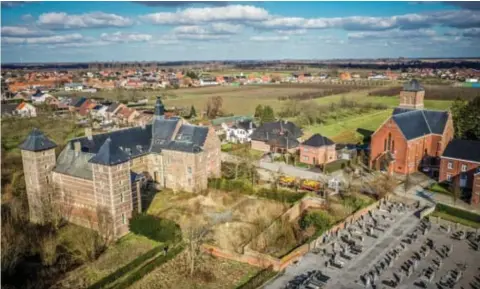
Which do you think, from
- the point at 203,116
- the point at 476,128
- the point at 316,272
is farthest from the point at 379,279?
the point at 203,116

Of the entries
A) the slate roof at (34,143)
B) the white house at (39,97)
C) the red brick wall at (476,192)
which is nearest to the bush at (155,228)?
the slate roof at (34,143)

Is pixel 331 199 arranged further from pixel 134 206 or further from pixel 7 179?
pixel 7 179

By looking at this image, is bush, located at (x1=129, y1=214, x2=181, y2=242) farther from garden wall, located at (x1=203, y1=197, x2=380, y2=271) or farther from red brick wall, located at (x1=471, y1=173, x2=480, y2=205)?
red brick wall, located at (x1=471, y1=173, x2=480, y2=205)

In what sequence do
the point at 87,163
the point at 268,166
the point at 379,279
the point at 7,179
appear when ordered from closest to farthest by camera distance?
the point at 379,279 < the point at 87,163 < the point at 7,179 < the point at 268,166

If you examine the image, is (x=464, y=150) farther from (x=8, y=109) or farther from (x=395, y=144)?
(x=8, y=109)

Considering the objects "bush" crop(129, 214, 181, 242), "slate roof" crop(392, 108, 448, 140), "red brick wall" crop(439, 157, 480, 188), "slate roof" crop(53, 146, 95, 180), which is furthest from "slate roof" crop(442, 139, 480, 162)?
"slate roof" crop(53, 146, 95, 180)

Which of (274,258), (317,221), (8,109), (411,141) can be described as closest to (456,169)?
(411,141)

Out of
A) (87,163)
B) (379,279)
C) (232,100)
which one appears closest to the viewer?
(379,279)
